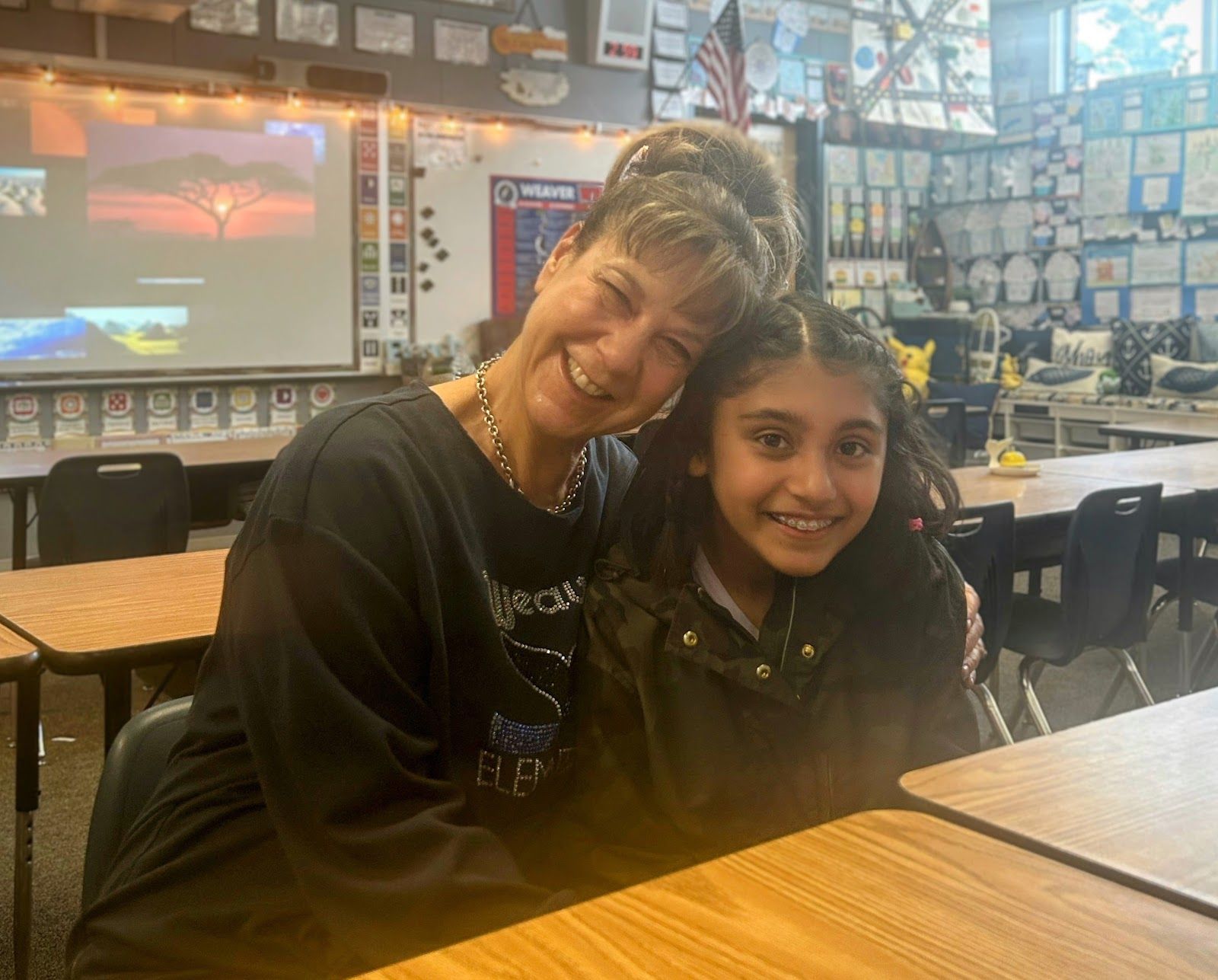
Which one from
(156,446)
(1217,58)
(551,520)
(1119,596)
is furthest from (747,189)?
(1217,58)

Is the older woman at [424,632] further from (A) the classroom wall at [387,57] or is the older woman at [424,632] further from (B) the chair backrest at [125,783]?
(A) the classroom wall at [387,57]

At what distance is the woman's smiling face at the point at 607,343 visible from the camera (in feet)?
4.43

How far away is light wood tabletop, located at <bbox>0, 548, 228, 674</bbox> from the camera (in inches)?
75.8

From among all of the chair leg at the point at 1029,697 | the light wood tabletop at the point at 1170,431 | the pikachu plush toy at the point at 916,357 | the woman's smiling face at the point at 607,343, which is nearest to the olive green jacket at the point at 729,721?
the woman's smiling face at the point at 607,343

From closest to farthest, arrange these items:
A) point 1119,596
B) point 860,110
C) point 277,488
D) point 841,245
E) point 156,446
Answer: point 277,488
point 1119,596
point 156,446
point 860,110
point 841,245

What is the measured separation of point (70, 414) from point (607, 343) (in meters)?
5.32

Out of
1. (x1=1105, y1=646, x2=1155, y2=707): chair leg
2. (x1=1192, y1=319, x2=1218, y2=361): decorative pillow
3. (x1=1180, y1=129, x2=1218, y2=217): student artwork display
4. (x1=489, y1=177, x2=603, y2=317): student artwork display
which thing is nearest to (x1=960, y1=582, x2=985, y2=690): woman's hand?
(x1=1105, y1=646, x2=1155, y2=707): chair leg

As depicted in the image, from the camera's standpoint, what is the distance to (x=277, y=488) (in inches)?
47.6

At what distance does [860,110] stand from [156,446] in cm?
581

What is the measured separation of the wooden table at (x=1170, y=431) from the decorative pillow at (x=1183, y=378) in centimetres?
241

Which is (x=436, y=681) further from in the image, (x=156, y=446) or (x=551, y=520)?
(x=156, y=446)

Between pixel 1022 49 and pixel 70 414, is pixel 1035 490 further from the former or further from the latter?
pixel 1022 49

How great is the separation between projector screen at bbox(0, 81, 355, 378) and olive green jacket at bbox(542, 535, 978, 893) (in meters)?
5.13

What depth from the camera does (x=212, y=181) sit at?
243 inches
